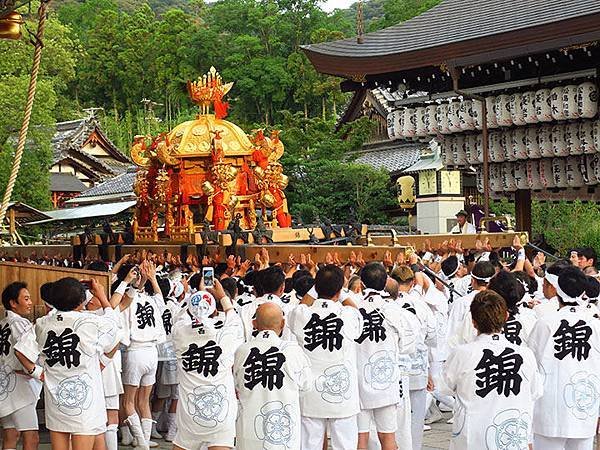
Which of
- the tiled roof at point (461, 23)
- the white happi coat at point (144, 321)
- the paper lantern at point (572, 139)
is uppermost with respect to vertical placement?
the tiled roof at point (461, 23)

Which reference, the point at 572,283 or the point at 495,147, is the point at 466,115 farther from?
the point at 572,283

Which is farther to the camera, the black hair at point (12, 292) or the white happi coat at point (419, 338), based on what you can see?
the white happi coat at point (419, 338)

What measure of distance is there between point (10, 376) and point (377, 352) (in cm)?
270

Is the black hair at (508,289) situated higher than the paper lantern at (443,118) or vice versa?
the paper lantern at (443,118)

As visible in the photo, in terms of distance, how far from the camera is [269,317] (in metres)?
5.58

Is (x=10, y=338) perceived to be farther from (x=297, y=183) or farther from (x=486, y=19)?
(x=297, y=183)

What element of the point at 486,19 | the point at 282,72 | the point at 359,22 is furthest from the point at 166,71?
the point at 486,19

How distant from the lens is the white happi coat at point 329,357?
6.22m

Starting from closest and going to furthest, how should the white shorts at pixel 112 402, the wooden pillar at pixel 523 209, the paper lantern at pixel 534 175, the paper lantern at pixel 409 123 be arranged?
1. the white shorts at pixel 112 402
2. the paper lantern at pixel 534 175
3. the wooden pillar at pixel 523 209
4. the paper lantern at pixel 409 123

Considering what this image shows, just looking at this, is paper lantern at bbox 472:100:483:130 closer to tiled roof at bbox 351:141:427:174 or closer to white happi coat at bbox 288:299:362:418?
tiled roof at bbox 351:141:427:174

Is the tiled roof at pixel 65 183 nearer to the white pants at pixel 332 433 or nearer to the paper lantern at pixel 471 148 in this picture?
the paper lantern at pixel 471 148

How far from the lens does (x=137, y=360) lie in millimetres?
7863

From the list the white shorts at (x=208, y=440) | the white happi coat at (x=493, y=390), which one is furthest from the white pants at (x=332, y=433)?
the white happi coat at (x=493, y=390)

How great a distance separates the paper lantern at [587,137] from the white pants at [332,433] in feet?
34.3
